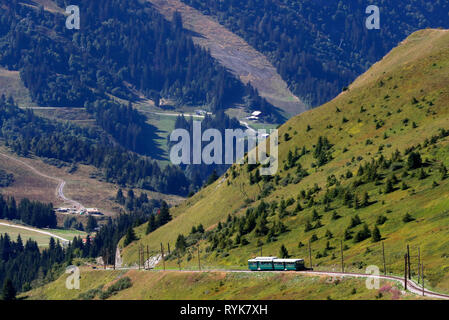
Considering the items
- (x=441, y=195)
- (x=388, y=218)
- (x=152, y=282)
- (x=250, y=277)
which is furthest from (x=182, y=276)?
(x=441, y=195)

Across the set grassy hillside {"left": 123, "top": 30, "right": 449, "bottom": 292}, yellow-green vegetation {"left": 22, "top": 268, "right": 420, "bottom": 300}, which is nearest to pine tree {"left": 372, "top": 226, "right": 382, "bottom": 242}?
grassy hillside {"left": 123, "top": 30, "right": 449, "bottom": 292}

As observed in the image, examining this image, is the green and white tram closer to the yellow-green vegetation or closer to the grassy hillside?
the yellow-green vegetation

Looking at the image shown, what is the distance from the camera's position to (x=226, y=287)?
5187 inches

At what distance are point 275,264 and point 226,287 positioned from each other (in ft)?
26.7

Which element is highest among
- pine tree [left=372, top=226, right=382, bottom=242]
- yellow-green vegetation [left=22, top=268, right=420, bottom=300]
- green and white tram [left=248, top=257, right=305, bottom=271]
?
pine tree [left=372, top=226, right=382, bottom=242]

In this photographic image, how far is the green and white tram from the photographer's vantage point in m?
127

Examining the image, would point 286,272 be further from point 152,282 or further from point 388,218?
point 152,282

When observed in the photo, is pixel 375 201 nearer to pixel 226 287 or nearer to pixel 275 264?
pixel 275 264

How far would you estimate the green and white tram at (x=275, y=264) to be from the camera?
127 metres

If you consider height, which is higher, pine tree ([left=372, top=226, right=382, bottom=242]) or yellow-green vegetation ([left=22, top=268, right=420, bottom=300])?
pine tree ([left=372, top=226, right=382, bottom=242])

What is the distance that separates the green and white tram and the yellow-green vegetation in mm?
2152

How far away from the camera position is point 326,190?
176125 millimetres

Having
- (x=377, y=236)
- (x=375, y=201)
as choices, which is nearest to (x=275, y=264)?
(x=377, y=236)

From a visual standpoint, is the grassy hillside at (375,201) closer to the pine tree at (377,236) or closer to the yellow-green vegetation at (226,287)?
the pine tree at (377,236)
